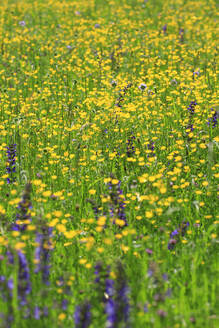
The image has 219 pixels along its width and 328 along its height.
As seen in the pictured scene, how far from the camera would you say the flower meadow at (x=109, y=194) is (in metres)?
2.07

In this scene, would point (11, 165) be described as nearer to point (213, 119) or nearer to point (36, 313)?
point (36, 313)

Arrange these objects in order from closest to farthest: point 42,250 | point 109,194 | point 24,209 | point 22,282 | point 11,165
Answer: point 22,282 < point 42,250 < point 24,209 < point 109,194 < point 11,165

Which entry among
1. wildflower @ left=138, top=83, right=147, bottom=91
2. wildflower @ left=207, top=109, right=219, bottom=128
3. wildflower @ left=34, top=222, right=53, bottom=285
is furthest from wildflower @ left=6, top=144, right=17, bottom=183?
wildflower @ left=138, top=83, right=147, bottom=91

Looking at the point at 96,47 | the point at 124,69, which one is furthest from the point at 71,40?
the point at 124,69

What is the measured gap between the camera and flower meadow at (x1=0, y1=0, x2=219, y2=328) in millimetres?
2070

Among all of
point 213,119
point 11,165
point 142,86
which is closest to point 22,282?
point 11,165

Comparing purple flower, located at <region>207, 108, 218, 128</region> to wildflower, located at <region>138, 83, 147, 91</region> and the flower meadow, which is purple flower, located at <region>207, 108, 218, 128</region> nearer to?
the flower meadow

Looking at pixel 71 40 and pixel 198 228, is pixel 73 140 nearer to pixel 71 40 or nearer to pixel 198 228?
pixel 198 228

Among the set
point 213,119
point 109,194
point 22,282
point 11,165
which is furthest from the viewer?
point 213,119

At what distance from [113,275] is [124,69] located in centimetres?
558

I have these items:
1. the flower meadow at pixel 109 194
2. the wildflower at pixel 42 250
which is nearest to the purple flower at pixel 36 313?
the flower meadow at pixel 109 194

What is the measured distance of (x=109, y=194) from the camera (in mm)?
2730

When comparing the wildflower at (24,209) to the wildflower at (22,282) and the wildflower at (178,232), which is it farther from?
the wildflower at (178,232)

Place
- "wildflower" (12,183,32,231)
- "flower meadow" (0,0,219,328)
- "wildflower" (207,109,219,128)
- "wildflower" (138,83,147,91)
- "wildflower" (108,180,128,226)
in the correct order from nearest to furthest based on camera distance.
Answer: "flower meadow" (0,0,219,328), "wildflower" (12,183,32,231), "wildflower" (108,180,128,226), "wildflower" (207,109,219,128), "wildflower" (138,83,147,91)
